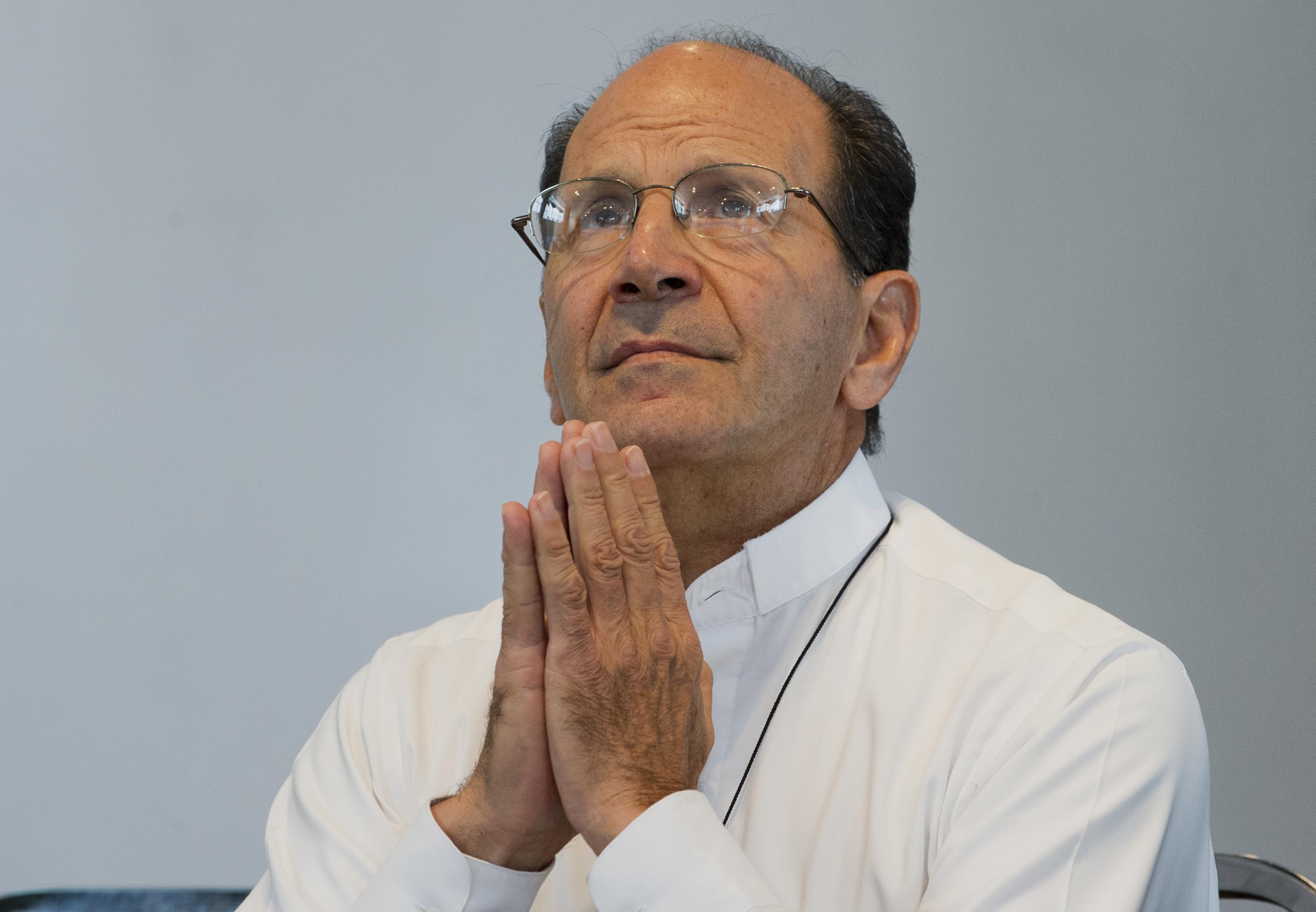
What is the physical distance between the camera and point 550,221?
6.14 ft

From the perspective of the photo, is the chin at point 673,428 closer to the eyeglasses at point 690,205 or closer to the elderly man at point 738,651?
the elderly man at point 738,651

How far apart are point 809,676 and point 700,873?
480mm

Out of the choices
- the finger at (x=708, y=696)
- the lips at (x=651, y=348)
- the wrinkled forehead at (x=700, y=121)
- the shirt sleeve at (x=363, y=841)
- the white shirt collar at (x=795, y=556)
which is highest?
the wrinkled forehead at (x=700, y=121)

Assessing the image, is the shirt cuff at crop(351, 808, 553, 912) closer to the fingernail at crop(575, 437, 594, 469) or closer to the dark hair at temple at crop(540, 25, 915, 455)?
the fingernail at crop(575, 437, 594, 469)

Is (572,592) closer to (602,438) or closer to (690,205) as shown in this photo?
(602,438)

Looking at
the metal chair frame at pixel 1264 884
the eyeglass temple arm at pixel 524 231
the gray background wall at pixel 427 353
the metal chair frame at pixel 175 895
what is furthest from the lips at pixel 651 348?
the gray background wall at pixel 427 353

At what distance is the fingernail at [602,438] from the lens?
1.43m

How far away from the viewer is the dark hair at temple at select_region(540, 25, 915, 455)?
186cm

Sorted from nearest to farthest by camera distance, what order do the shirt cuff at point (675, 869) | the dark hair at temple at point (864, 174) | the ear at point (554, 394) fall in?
the shirt cuff at point (675, 869)
the dark hair at temple at point (864, 174)
the ear at point (554, 394)

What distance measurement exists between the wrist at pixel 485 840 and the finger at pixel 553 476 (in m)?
0.35

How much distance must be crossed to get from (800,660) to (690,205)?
633 millimetres

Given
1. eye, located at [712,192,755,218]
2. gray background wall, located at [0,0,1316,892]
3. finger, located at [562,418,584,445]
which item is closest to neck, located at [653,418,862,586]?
finger, located at [562,418,584,445]

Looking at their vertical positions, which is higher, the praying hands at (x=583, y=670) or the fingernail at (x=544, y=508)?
the fingernail at (x=544, y=508)

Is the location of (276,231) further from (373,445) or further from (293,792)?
(293,792)
